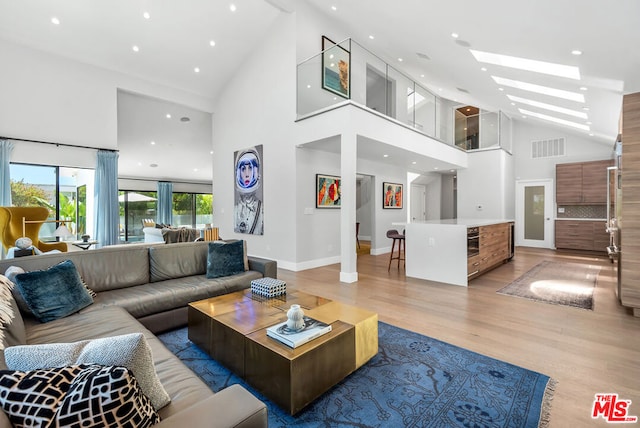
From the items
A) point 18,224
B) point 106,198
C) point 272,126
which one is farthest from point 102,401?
point 106,198

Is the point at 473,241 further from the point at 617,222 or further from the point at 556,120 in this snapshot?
the point at 556,120

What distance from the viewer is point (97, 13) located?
5379 mm

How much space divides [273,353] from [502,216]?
27.9 ft

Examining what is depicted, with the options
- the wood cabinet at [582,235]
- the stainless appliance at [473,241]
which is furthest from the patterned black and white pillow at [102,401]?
the wood cabinet at [582,235]

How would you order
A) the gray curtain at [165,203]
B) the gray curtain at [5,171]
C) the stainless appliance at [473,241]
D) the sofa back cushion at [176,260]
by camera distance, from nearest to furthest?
the sofa back cushion at [176,260] < the stainless appliance at [473,241] < the gray curtain at [5,171] < the gray curtain at [165,203]

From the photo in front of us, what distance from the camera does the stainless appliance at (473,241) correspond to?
15.4ft

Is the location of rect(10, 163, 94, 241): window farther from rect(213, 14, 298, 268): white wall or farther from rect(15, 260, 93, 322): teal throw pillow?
rect(15, 260, 93, 322): teal throw pillow

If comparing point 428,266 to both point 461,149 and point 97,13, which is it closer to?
point 461,149

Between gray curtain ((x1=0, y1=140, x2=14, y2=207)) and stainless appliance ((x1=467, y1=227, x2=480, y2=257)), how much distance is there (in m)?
8.14

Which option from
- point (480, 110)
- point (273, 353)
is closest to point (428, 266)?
point (273, 353)

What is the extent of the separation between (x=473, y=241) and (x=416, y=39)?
3422 mm

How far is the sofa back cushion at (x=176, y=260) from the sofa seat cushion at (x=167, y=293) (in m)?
0.10

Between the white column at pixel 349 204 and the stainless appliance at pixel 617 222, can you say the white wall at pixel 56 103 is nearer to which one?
the white column at pixel 349 204

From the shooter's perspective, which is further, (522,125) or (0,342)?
(522,125)
